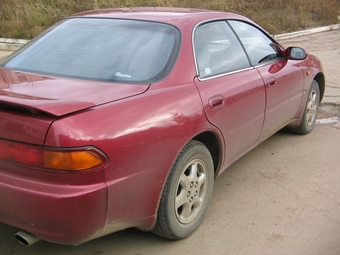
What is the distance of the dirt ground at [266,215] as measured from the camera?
2.91 meters

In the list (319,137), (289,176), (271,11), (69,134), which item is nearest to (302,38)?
(271,11)

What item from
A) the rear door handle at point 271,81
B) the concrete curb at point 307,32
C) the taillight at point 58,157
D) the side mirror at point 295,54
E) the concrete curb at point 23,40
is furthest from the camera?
the concrete curb at point 307,32

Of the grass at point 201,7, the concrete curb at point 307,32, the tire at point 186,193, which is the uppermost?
the tire at point 186,193

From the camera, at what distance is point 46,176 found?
2221 millimetres

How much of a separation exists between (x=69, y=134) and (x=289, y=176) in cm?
260

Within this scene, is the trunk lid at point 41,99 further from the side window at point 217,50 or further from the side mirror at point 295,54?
the side mirror at point 295,54

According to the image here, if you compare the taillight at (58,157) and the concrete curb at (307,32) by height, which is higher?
the taillight at (58,157)

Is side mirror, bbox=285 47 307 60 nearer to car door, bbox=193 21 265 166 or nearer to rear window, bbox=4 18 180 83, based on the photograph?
car door, bbox=193 21 265 166

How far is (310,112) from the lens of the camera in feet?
17.0

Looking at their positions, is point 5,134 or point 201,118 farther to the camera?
point 201,118

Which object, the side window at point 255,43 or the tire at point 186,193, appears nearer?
the tire at point 186,193

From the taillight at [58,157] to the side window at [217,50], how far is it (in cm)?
121

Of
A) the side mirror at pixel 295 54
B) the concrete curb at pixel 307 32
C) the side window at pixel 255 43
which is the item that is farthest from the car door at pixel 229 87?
the concrete curb at pixel 307 32

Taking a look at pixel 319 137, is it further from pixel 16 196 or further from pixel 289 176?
pixel 16 196
